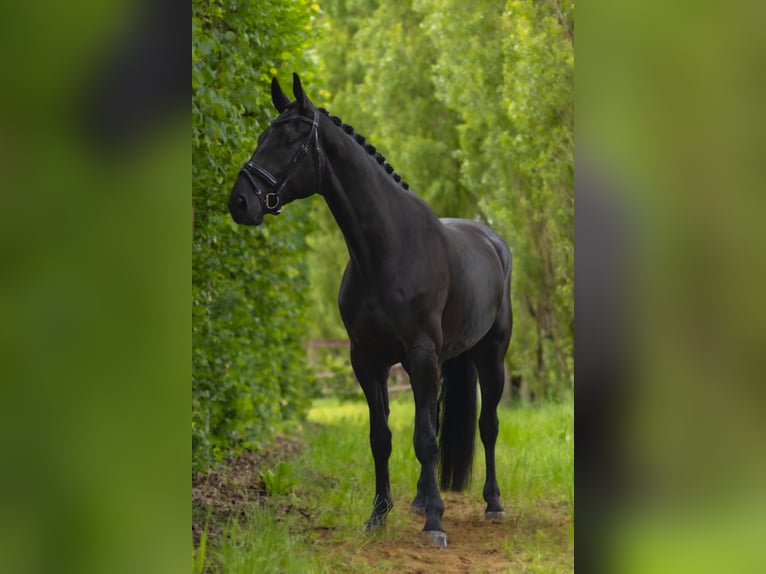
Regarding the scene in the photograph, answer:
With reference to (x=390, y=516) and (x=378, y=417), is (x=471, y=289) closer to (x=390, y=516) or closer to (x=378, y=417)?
(x=378, y=417)

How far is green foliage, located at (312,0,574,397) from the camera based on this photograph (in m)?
9.66

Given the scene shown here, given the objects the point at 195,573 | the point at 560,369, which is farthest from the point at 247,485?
the point at 560,369

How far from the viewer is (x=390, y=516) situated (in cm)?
487

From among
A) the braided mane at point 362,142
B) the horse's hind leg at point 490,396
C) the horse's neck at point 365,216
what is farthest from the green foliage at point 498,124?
the horse's neck at point 365,216

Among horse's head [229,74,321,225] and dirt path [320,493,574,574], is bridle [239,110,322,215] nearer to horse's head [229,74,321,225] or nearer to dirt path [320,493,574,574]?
horse's head [229,74,321,225]

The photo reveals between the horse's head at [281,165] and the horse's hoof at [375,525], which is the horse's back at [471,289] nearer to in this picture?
the horse's hoof at [375,525]

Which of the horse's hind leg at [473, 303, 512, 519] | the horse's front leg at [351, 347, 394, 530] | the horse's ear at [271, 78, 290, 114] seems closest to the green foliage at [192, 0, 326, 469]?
the horse's ear at [271, 78, 290, 114]

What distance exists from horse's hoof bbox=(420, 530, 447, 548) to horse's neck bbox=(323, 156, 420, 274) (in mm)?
1433

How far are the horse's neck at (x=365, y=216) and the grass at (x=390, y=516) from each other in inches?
58.1

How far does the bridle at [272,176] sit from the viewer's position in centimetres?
399
